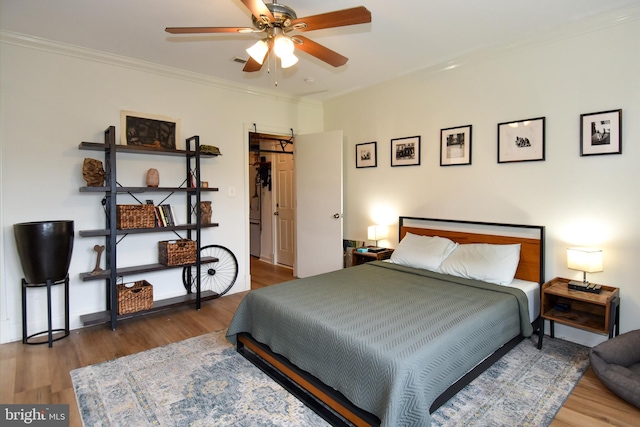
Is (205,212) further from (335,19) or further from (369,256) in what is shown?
(335,19)

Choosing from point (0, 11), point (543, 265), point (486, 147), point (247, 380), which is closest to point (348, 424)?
point (247, 380)

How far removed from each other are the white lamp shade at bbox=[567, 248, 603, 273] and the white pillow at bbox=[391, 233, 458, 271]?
1.00 meters

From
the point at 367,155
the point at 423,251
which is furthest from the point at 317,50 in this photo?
the point at 367,155

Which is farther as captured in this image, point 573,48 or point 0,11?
point 573,48

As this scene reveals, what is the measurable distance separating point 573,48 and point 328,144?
8.75ft

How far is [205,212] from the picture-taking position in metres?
3.90

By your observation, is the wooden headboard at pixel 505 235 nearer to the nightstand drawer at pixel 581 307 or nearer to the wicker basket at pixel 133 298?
the nightstand drawer at pixel 581 307

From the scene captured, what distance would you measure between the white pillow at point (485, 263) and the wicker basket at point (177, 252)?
2.54 metres

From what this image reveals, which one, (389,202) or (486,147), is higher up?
(486,147)

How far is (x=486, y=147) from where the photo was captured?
3373mm

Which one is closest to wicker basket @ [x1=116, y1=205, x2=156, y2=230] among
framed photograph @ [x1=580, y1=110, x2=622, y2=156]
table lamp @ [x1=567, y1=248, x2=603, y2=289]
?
table lamp @ [x1=567, y1=248, x2=603, y2=289]

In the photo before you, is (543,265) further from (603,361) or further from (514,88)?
(514,88)

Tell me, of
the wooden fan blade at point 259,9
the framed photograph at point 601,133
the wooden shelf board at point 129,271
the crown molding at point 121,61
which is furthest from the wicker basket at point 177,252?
the framed photograph at point 601,133

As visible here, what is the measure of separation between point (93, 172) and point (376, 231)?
3.00 m
